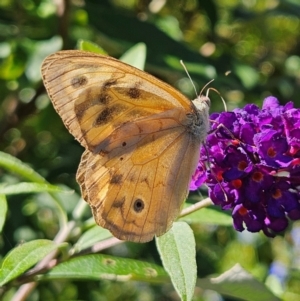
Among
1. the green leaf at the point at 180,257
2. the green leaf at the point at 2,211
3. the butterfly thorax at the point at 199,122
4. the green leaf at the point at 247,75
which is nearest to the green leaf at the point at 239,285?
the green leaf at the point at 180,257

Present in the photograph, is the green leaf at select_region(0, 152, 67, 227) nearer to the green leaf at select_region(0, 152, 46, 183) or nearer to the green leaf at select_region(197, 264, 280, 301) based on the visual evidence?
the green leaf at select_region(0, 152, 46, 183)

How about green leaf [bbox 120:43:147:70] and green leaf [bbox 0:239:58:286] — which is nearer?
green leaf [bbox 0:239:58:286]

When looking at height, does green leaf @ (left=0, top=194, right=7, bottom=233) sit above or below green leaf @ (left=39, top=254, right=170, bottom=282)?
above

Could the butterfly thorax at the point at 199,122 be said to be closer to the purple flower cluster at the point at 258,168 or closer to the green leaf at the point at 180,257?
the purple flower cluster at the point at 258,168

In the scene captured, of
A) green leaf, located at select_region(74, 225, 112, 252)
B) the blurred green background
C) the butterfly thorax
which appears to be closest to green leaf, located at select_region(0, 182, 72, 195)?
green leaf, located at select_region(74, 225, 112, 252)

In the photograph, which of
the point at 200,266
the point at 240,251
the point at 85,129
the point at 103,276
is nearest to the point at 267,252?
the point at 240,251

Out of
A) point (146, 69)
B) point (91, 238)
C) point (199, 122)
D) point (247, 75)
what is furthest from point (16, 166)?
point (247, 75)
